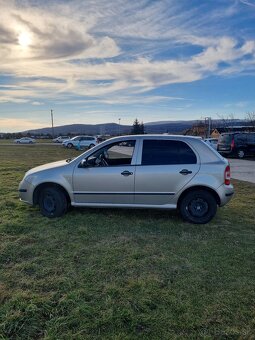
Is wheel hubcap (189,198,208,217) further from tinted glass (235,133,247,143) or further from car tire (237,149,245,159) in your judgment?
tinted glass (235,133,247,143)

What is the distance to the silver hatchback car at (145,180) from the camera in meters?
5.79

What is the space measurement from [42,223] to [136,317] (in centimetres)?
329

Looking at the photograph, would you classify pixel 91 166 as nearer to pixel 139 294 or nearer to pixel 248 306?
pixel 139 294

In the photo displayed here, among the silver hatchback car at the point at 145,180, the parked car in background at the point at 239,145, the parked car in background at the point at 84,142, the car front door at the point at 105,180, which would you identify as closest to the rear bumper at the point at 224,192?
the silver hatchback car at the point at 145,180

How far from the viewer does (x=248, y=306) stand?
313 centimetres

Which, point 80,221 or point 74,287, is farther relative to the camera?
point 80,221

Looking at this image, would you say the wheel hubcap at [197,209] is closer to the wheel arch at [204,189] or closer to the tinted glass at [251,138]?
the wheel arch at [204,189]

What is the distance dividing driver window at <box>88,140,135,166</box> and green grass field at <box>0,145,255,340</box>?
113cm

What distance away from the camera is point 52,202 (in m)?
6.14

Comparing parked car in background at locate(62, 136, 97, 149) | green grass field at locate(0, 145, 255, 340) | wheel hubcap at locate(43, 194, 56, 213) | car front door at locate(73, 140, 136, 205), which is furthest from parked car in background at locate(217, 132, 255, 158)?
parked car in background at locate(62, 136, 97, 149)

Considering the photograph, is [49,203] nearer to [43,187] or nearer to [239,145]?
[43,187]

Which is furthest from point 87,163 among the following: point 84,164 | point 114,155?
point 114,155

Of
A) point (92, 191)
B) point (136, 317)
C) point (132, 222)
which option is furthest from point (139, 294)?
point (92, 191)

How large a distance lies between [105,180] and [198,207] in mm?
1850
